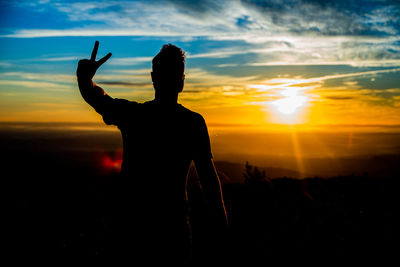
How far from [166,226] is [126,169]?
1.61 ft

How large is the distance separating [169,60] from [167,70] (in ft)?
0.24

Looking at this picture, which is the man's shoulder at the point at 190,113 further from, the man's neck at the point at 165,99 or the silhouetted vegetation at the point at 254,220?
the silhouetted vegetation at the point at 254,220

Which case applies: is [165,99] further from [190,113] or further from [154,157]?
[154,157]

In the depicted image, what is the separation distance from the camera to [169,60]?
2311mm

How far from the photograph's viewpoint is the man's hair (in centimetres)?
231

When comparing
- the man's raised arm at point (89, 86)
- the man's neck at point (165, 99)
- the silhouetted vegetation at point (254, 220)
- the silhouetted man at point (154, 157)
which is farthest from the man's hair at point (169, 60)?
the silhouetted vegetation at point (254, 220)

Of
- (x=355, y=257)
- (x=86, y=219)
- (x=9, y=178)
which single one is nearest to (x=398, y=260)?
(x=355, y=257)

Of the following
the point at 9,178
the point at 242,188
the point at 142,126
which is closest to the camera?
the point at 142,126

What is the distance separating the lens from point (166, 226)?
2305 mm

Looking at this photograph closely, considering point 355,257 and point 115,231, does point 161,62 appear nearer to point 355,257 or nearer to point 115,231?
point 115,231

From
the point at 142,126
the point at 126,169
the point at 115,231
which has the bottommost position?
the point at 115,231

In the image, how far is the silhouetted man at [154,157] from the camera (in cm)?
226

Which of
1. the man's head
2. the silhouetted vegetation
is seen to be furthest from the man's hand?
the silhouetted vegetation

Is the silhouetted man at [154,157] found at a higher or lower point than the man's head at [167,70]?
lower
